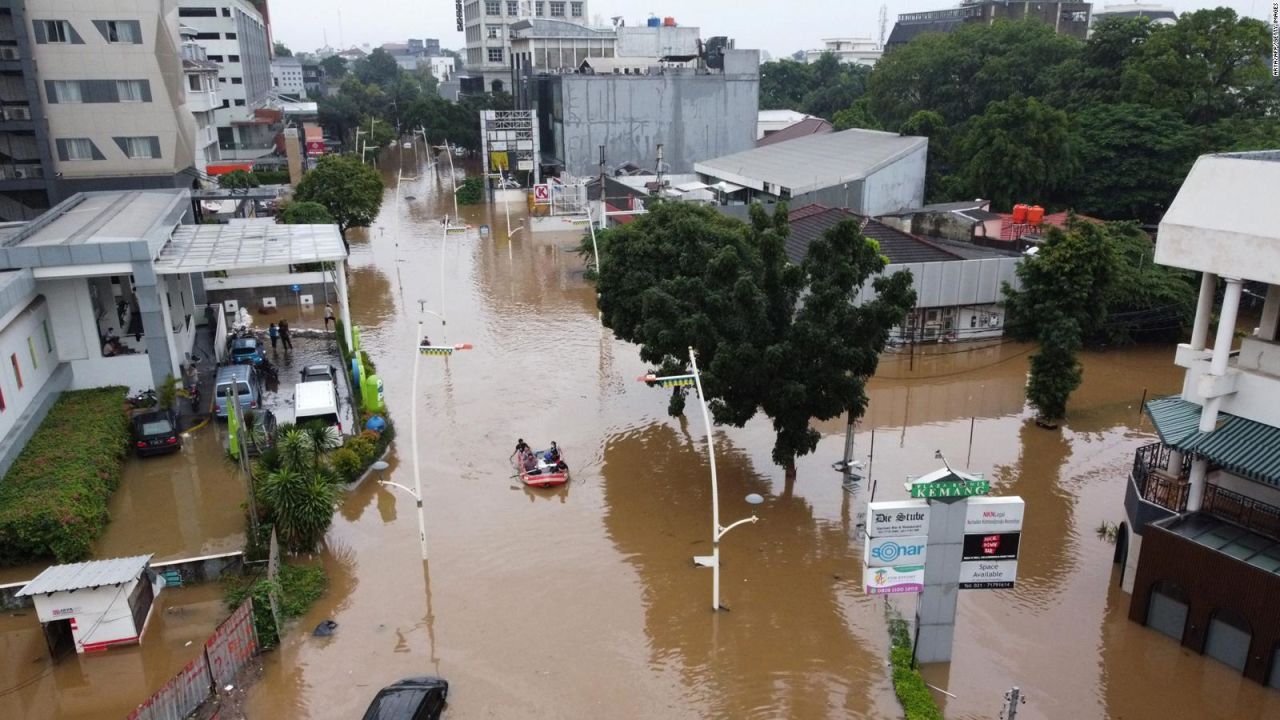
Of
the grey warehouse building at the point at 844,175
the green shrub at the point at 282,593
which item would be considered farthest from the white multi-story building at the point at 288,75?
the green shrub at the point at 282,593

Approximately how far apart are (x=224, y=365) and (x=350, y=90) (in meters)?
109

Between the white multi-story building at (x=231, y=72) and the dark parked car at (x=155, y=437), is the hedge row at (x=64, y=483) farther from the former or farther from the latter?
the white multi-story building at (x=231, y=72)

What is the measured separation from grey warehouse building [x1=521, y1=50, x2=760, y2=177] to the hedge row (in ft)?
167

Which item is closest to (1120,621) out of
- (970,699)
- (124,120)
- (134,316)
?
(970,699)

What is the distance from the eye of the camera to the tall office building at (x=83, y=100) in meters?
42.0

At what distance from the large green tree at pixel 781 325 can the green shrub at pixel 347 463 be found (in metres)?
8.17

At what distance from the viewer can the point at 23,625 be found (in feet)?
55.6

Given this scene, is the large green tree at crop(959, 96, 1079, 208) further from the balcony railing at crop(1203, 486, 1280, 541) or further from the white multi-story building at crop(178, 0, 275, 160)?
the white multi-story building at crop(178, 0, 275, 160)

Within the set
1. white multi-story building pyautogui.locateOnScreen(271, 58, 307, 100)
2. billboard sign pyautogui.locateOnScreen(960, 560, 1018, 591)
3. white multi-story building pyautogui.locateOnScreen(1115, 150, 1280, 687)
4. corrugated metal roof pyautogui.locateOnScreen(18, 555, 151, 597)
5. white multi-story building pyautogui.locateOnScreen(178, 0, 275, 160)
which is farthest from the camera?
white multi-story building pyautogui.locateOnScreen(271, 58, 307, 100)

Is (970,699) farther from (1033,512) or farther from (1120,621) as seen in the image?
(1033,512)

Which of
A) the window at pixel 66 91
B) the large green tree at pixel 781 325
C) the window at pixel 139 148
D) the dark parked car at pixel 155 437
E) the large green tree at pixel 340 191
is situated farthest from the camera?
the large green tree at pixel 340 191

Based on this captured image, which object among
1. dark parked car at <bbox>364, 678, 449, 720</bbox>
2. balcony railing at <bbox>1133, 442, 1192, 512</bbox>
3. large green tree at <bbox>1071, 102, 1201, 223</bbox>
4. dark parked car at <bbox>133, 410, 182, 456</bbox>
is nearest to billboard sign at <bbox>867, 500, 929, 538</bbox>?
balcony railing at <bbox>1133, 442, 1192, 512</bbox>

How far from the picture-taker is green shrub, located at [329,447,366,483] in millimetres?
22281

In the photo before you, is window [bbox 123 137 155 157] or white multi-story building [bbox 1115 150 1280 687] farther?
window [bbox 123 137 155 157]
